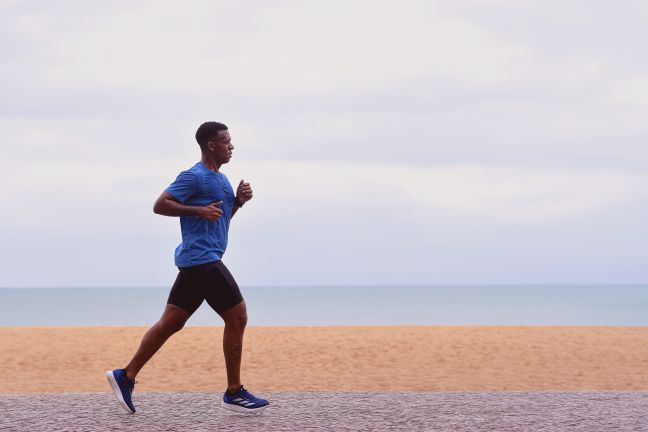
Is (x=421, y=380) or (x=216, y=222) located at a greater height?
(x=216, y=222)

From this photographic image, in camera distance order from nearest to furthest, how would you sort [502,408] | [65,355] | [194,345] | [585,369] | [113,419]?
[113,419], [502,408], [585,369], [65,355], [194,345]

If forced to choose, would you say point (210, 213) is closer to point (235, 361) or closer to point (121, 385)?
point (235, 361)

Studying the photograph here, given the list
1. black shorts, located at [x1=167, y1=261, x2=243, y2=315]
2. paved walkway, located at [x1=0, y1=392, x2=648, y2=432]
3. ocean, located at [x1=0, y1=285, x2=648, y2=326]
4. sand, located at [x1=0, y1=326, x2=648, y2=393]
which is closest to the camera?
paved walkway, located at [x1=0, y1=392, x2=648, y2=432]

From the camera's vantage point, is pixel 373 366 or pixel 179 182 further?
pixel 373 366

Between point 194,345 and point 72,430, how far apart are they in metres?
12.5

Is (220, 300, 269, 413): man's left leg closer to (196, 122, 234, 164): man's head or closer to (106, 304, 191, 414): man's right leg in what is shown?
(106, 304, 191, 414): man's right leg

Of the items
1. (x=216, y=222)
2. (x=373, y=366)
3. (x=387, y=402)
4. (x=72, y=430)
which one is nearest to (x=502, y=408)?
(x=387, y=402)

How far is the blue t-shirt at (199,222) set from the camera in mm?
5758

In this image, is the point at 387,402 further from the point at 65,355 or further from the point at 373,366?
the point at 65,355

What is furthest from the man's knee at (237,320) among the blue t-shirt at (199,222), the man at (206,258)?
the blue t-shirt at (199,222)

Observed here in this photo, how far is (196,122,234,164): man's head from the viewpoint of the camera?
5973mm

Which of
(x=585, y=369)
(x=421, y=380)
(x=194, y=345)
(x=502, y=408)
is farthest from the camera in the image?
(x=194, y=345)

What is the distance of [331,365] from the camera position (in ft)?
49.0

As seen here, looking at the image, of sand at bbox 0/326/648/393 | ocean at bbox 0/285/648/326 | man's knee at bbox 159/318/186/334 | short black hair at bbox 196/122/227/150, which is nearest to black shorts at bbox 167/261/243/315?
man's knee at bbox 159/318/186/334
